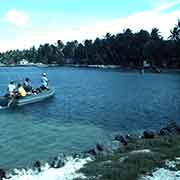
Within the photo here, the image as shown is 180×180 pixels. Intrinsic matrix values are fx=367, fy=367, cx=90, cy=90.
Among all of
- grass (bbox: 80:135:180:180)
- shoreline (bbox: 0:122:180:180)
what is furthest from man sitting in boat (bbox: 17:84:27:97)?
grass (bbox: 80:135:180:180)

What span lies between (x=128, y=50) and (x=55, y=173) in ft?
363

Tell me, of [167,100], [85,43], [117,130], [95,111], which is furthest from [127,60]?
[117,130]

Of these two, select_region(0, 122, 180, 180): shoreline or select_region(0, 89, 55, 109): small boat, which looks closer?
select_region(0, 122, 180, 180): shoreline

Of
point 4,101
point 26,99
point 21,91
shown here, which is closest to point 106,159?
point 4,101

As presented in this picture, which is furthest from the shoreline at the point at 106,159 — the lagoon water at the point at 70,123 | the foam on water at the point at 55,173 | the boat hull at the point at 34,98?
the boat hull at the point at 34,98

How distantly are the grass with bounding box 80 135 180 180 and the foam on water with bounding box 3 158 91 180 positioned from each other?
423 millimetres

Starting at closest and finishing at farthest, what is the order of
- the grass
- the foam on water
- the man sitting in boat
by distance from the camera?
the grass, the foam on water, the man sitting in boat

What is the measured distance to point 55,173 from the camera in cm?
1369

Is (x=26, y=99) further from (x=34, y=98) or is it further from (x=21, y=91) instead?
(x=34, y=98)

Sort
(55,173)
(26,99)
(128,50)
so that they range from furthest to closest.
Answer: (128,50) < (26,99) < (55,173)

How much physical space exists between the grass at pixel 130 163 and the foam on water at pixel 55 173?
0.42 meters

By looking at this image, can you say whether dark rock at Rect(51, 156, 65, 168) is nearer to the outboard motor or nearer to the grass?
the grass

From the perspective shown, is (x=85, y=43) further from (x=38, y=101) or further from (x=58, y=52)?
(x=38, y=101)

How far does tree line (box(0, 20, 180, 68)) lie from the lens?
107000 millimetres
